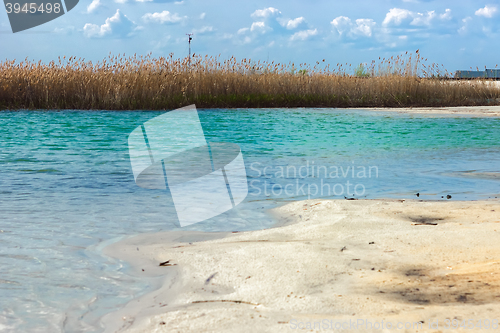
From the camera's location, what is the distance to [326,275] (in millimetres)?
2336

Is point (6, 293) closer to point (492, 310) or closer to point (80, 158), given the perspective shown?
point (492, 310)

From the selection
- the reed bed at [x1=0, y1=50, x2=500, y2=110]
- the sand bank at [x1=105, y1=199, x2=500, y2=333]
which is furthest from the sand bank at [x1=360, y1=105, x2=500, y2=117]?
the sand bank at [x1=105, y1=199, x2=500, y2=333]

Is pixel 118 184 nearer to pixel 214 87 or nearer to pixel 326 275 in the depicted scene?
pixel 326 275

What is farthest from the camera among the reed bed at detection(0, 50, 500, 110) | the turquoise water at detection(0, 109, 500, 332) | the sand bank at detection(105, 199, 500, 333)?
the reed bed at detection(0, 50, 500, 110)

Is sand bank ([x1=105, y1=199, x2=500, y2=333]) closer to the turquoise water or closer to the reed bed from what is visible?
the turquoise water

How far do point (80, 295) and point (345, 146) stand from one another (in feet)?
24.1

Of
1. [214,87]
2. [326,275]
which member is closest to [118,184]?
[326,275]

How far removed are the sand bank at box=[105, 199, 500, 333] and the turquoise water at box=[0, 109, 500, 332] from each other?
273 millimetres

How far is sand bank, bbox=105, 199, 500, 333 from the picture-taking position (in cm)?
188

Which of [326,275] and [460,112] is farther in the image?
[460,112]

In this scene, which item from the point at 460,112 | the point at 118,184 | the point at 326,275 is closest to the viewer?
the point at 326,275

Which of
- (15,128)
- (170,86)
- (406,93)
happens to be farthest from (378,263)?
(406,93)

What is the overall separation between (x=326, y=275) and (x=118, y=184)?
11.3 feet

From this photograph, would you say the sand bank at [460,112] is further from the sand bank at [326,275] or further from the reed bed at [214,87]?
the sand bank at [326,275]
